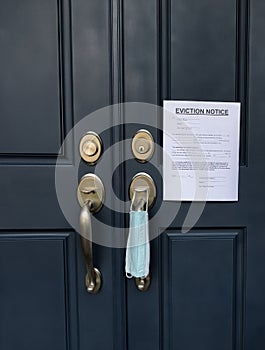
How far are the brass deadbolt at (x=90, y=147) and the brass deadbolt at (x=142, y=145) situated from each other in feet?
0.26

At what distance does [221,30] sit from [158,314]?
67cm

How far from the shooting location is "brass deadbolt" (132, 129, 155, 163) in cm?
67

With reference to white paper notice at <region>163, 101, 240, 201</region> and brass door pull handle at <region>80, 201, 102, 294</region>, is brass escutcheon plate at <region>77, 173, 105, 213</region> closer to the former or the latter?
brass door pull handle at <region>80, 201, 102, 294</region>

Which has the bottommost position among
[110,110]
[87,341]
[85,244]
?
[87,341]

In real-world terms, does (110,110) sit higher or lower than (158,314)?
higher

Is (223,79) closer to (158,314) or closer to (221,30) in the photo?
(221,30)

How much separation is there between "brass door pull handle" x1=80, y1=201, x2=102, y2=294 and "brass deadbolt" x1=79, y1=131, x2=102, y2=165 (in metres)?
0.10

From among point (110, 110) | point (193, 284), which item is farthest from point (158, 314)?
point (110, 110)

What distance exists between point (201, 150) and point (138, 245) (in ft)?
0.84

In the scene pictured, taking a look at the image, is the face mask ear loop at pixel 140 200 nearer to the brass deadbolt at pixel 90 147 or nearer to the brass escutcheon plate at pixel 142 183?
the brass escutcheon plate at pixel 142 183

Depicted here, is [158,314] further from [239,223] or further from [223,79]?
[223,79]

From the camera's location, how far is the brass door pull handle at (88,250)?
614mm

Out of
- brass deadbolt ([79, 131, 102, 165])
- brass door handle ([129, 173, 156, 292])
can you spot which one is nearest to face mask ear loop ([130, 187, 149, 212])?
brass door handle ([129, 173, 156, 292])

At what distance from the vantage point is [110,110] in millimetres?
668
